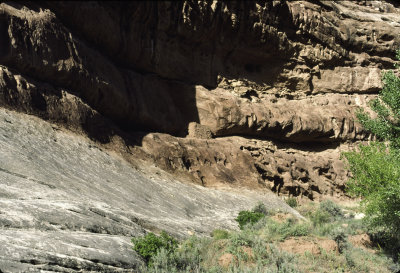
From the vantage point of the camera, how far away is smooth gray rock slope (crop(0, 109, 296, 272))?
1047cm

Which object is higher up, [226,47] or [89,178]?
[226,47]

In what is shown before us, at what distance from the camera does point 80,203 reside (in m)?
14.1

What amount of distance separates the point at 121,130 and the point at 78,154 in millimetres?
6770

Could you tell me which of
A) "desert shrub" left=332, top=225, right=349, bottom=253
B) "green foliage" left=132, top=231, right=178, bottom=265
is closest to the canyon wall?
"green foliage" left=132, top=231, right=178, bottom=265

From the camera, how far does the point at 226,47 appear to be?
38.0m

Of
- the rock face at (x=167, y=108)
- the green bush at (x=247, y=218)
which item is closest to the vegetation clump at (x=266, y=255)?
the rock face at (x=167, y=108)

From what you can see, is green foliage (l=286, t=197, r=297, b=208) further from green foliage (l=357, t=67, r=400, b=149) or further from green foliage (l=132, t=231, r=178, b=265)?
green foliage (l=132, t=231, r=178, b=265)

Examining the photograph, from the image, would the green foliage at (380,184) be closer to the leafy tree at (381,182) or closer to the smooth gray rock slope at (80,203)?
the leafy tree at (381,182)

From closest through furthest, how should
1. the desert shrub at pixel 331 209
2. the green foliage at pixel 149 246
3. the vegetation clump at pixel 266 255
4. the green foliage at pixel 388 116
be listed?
the green foliage at pixel 149 246 → the vegetation clump at pixel 266 255 → the green foliage at pixel 388 116 → the desert shrub at pixel 331 209

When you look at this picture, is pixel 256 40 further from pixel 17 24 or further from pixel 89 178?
pixel 89 178

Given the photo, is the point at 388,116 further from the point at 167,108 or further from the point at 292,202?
the point at 167,108

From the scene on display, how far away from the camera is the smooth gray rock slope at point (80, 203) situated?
34.3 ft

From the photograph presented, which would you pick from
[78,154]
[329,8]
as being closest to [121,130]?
[78,154]

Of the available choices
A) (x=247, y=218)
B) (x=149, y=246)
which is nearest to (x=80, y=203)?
(x=149, y=246)
